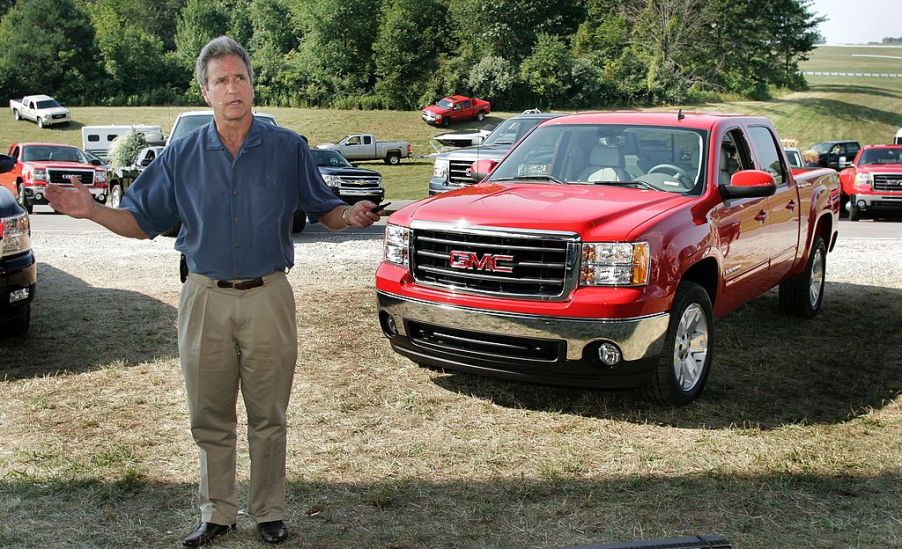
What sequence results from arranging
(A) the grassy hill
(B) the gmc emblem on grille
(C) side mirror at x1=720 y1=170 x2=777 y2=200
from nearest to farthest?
(B) the gmc emblem on grille
(C) side mirror at x1=720 y1=170 x2=777 y2=200
(A) the grassy hill

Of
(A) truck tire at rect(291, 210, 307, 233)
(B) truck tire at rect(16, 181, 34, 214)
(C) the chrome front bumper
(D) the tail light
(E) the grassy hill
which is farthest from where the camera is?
(E) the grassy hill

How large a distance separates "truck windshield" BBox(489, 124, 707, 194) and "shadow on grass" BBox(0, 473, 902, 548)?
2.49 meters

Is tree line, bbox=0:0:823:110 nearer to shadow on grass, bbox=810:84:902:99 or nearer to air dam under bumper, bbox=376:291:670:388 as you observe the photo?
shadow on grass, bbox=810:84:902:99

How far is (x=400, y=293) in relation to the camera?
6.24 m

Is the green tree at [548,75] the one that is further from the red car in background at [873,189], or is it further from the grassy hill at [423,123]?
the red car in background at [873,189]

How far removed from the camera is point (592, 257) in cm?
565

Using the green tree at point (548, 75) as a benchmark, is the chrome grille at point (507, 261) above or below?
below

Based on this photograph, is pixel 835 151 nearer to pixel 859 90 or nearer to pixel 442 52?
pixel 442 52

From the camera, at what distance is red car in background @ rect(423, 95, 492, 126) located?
49.3 m

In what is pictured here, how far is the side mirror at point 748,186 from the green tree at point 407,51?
161 feet

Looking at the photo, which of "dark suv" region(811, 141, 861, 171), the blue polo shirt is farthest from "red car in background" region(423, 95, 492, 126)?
the blue polo shirt

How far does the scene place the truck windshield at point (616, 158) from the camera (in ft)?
22.2

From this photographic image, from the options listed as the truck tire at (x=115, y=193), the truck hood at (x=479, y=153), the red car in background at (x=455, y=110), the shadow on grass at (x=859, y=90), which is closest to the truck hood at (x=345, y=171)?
the truck tire at (x=115, y=193)

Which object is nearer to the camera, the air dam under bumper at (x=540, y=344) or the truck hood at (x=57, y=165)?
the air dam under bumper at (x=540, y=344)
